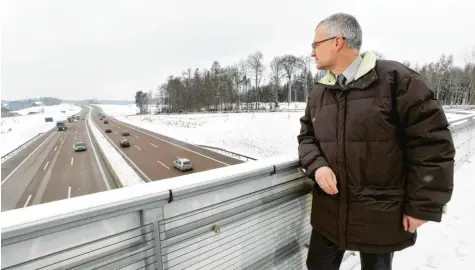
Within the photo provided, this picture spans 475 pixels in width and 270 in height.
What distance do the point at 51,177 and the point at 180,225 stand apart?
2315 cm

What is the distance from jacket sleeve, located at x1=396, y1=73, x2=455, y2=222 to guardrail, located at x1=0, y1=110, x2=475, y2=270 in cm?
89

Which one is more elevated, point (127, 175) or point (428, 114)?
point (428, 114)

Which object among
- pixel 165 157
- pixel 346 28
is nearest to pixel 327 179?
pixel 346 28

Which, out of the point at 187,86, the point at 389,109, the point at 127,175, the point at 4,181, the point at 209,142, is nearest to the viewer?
the point at 389,109

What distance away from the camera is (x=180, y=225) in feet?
5.36

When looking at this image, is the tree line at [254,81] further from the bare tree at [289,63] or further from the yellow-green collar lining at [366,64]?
the yellow-green collar lining at [366,64]

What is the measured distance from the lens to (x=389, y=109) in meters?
1.62

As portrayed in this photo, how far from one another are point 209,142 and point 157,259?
30167 mm

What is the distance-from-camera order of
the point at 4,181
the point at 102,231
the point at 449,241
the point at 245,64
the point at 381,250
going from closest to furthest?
the point at 102,231, the point at 381,250, the point at 449,241, the point at 4,181, the point at 245,64

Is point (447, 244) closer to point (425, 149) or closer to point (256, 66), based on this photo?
point (425, 149)

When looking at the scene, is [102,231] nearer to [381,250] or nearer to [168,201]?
[168,201]

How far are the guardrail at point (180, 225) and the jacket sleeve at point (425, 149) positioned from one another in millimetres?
891

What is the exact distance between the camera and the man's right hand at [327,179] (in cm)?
180

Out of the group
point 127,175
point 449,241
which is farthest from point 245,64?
point 449,241
